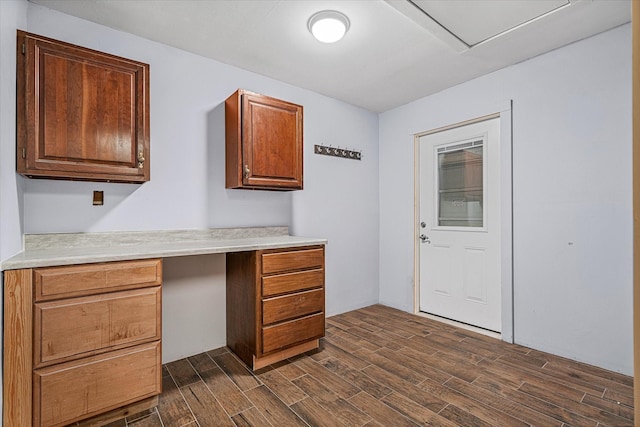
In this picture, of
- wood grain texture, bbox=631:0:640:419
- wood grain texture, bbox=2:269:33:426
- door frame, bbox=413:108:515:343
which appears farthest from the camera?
door frame, bbox=413:108:515:343

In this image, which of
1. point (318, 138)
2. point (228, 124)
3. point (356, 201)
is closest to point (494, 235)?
point (356, 201)

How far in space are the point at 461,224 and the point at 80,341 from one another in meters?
3.20

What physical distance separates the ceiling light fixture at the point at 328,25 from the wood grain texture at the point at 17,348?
215cm

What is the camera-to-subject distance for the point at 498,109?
9.09ft

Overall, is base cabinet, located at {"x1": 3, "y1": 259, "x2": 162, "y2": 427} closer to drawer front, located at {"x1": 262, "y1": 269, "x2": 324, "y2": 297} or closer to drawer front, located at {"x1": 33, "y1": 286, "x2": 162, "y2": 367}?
drawer front, located at {"x1": 33, "y1": 286, "x2": 162, "y2": 367}

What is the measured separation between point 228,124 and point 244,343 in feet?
5.83

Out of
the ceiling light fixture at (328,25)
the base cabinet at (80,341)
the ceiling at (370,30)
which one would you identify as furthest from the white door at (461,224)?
the base cabinet at (80,341)

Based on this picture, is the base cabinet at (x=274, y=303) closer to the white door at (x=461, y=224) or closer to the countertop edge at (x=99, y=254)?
the countertop edge at (x=99, y=254)

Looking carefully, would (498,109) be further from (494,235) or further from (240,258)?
(240,258)

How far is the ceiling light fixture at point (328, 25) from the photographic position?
1.97m

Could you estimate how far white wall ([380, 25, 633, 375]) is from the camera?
212 centimetres

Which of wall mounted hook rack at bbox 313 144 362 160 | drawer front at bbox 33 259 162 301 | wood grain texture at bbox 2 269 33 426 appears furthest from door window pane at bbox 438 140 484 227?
wood grain texture at bbox 2 269 33 426

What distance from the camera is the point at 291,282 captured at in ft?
7.61

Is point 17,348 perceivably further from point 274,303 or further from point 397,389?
point 397,389
